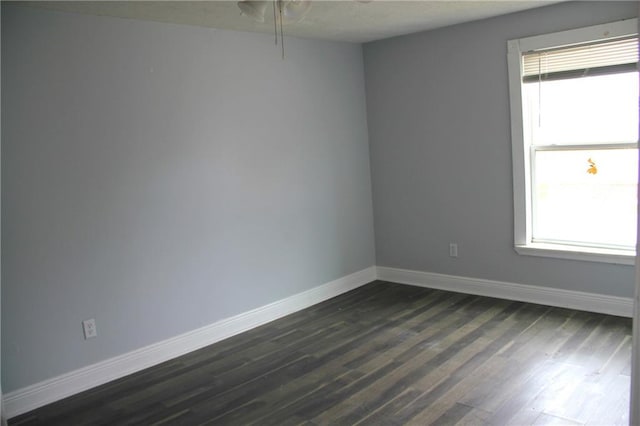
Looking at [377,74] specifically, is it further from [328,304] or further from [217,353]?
[217,353]

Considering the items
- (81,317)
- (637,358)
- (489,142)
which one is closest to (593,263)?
(489,142)

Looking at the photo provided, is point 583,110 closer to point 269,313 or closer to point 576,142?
point 576,142

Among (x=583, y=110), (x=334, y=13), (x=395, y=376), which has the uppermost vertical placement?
(x=334, y=13)

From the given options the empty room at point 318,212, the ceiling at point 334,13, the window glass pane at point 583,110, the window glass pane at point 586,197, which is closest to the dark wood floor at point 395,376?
the empty room at point 318,212

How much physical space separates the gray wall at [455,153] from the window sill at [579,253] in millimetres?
54

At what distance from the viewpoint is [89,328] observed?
11.1ft

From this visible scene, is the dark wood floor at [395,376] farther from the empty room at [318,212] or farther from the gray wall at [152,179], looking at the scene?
the gray wall at [152,179]

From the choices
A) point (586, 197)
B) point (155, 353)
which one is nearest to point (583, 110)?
point (586, 197)

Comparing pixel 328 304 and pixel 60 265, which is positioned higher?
pixel 60 265

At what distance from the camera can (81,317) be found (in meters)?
3.37

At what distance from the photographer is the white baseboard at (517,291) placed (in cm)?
397

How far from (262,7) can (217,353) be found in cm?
250

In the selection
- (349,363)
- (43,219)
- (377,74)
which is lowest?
(349,363)

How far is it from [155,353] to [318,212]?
192 cm
